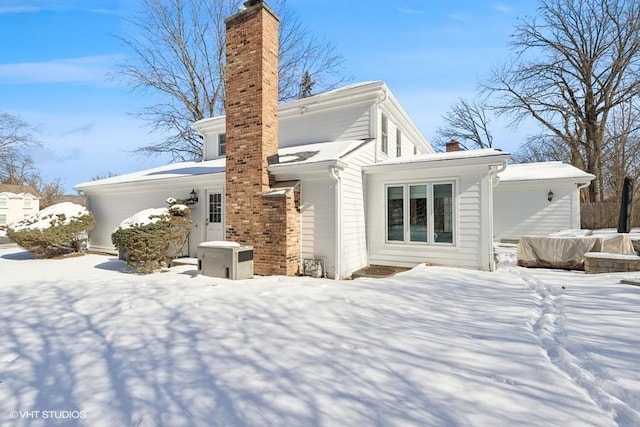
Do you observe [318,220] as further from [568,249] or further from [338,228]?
[568,249]

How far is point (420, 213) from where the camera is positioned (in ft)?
26.7

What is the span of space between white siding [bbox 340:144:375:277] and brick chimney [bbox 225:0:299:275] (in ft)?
3.98

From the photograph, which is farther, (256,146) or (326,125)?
(326,125)

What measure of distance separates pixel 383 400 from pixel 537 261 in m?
8.25

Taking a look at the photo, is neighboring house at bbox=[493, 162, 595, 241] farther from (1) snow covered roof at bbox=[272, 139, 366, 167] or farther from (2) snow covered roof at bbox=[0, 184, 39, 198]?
(2) snow covered roof at bbox=[0, 184, 39, 198]

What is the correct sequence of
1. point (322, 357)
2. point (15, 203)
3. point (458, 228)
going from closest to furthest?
point (322, 357)
point (458, 228)
point (15, 203)

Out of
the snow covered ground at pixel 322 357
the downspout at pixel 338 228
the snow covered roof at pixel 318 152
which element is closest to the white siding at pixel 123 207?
the snow covered roof at pixel 318 152

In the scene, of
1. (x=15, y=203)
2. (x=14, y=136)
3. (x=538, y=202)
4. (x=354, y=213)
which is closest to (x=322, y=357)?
(x=354, y=213)

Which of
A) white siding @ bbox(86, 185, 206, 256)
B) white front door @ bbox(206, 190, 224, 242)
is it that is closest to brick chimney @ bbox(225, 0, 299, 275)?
white front door @ bbox(206, 190, 224, 242)

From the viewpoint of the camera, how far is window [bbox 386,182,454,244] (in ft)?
25.7

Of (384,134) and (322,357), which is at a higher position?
(384,134)

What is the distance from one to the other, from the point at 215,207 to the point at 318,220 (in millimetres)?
3824

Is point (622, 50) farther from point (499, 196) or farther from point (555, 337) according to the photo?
point (555, 337)

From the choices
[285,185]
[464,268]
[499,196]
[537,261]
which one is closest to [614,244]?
[537,261]
